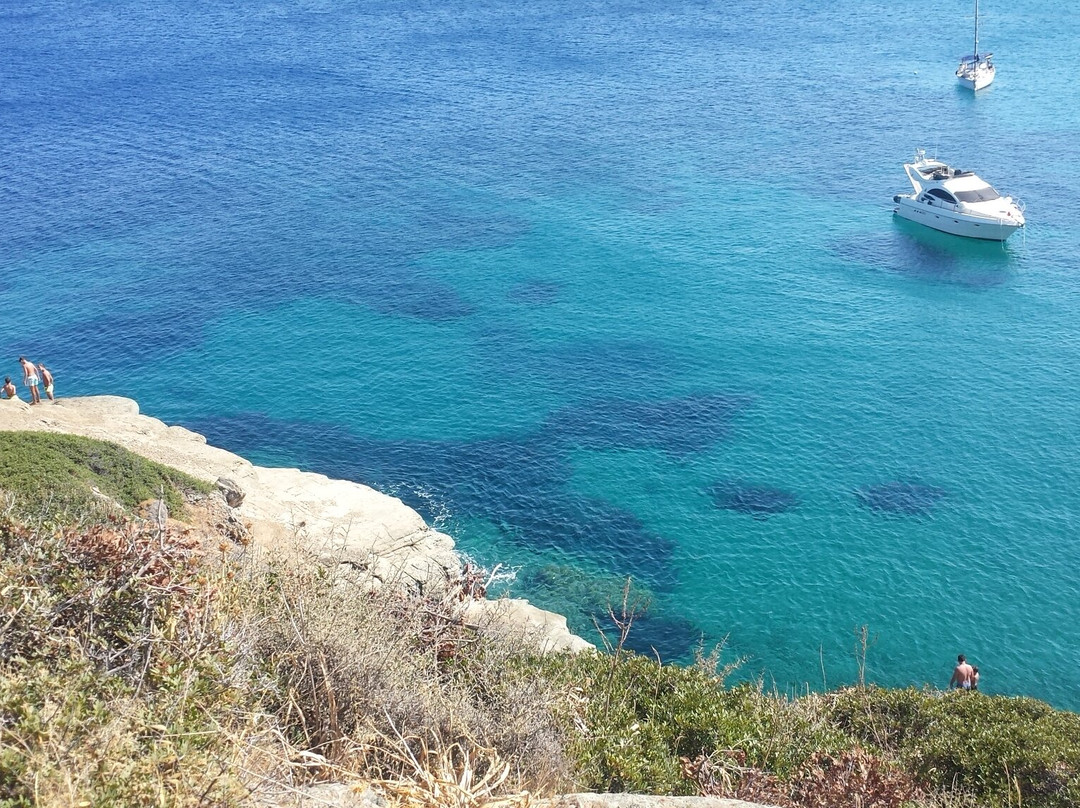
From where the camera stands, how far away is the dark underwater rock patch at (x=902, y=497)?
3941cm

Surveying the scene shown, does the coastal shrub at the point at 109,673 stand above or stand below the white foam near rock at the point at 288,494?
above

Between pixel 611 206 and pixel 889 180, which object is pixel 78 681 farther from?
pixel 889 180

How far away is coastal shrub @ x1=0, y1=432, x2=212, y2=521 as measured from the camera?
2719cm

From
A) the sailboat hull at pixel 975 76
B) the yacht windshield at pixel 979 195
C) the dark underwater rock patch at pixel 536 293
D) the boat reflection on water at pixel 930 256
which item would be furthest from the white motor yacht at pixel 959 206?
the dark underwater rock patch at pixel 536 293

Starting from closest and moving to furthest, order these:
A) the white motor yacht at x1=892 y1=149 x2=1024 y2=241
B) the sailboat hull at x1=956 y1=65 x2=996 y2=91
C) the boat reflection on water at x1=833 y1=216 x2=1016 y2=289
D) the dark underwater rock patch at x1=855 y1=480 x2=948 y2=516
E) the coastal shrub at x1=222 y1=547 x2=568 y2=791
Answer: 1. the coastal shrub at x1=222 y1=547 x2=568 y2=791
2. the dark underwater rock patch at x1=855 y1=480 x2=948 y2=516
3. the boat reflection on water at x1=833 y1=216 x2=1016 y2=289
4. the white motor yacht at x1=892 y1=149 x2=1024 y2=241
5. the sailboat hull at x1=956 y1=65 x2=996 y2=91

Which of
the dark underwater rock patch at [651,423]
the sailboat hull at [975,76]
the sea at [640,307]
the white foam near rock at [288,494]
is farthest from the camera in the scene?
the sailboat hull at [975,76]

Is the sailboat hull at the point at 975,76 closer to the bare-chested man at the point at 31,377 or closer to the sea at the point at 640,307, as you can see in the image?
the sea at the point at 640,307

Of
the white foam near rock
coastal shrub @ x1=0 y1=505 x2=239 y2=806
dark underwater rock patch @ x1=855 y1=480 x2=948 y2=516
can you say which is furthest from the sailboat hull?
coastal shrub @ x1=0 y1=505 x2=239 y2=806

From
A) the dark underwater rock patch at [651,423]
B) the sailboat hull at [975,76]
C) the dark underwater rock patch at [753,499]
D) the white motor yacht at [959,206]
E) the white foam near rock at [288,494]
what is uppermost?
the sailboat hull at [975,76]

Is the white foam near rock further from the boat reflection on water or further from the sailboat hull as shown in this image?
the sailboat hull

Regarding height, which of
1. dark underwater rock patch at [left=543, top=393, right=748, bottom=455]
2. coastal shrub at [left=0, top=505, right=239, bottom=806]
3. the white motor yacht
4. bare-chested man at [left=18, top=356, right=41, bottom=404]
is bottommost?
dark underwater rock patch at [left=543, top=393, right=748, bottom=455]

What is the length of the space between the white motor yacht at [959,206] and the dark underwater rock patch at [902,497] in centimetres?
2853

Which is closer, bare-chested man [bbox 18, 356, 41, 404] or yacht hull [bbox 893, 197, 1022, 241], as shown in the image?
bare-chested man [bbox 18, 356, 41, 404]

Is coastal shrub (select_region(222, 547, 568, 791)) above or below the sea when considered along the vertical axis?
above
